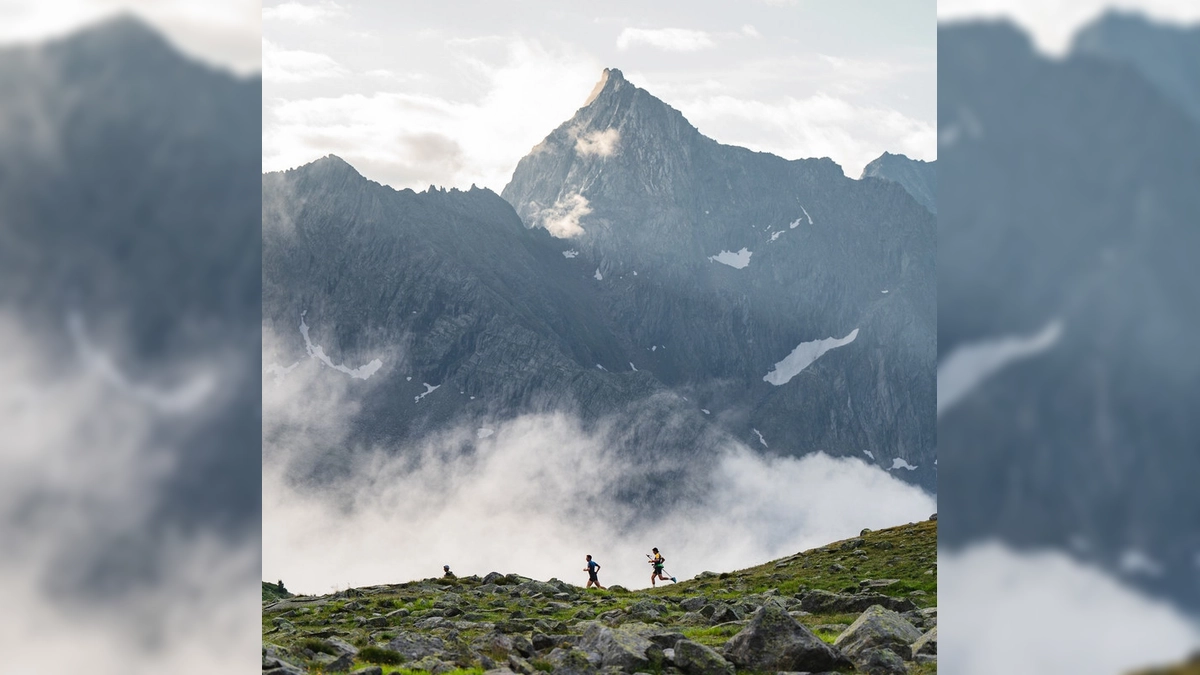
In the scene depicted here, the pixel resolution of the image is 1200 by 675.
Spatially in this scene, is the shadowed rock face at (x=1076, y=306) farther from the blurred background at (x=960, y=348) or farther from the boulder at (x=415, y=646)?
the boulder at (x=415, y=646)

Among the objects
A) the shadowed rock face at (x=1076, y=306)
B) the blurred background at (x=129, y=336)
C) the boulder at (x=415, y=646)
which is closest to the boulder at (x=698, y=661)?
the boulder at (x=415, y=646)

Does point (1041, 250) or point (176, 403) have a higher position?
point (1041, 250)

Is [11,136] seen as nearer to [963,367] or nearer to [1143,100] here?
[963,367]

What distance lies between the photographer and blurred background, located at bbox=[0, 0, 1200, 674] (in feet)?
38.4

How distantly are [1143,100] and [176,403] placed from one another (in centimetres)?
1179

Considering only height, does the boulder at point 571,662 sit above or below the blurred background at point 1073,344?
below

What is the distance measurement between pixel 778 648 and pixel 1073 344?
1015 cm

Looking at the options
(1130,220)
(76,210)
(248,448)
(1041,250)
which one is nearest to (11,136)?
(76,210)

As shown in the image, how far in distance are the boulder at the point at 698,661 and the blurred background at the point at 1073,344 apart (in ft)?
25.7

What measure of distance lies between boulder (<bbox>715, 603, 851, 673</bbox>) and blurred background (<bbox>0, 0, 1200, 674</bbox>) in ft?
26.6

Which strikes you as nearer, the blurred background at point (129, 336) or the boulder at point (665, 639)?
the blurred background at point (129, 336)

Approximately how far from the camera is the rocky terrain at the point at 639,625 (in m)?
19.7

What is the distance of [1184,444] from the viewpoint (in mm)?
11688

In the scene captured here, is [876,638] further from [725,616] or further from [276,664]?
[276,664]
